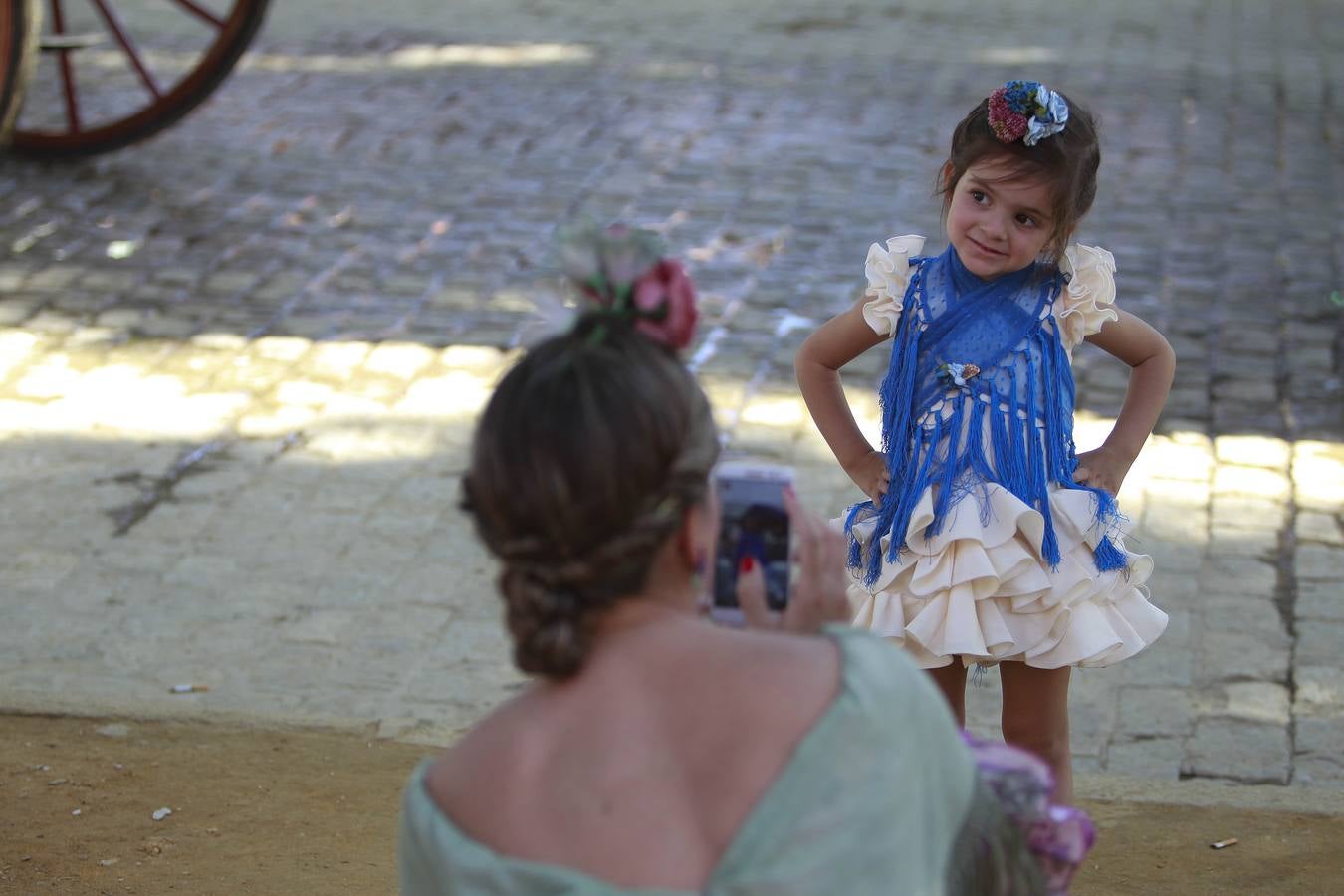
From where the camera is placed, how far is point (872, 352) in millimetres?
5996

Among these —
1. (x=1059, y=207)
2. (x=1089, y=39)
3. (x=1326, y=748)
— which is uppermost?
(x=1059, y=207)

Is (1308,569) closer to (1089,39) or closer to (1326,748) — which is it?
(1326,748)

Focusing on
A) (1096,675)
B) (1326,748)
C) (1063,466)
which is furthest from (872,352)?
(1063,466)

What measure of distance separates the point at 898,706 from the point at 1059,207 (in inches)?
52.0

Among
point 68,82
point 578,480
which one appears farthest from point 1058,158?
point 68,82

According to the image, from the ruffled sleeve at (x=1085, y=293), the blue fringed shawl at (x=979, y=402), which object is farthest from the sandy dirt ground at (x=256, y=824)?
the ruffled sleeve at (x=1085, y=293)

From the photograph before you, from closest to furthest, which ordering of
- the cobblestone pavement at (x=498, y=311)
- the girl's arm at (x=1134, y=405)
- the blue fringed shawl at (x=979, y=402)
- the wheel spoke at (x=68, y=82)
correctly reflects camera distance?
the blue fringed shawl at (x=979, y=402), the girl's arm at (x=1134, y=405), the cobblestone pavement at (x=498, y=311), the wheel spoke at (x=68, y=82)

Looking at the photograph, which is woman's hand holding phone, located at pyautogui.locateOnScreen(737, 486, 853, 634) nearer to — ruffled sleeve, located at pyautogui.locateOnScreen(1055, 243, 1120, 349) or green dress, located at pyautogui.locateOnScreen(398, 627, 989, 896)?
green dress, located at pyautogui.locateOnScreen(398, 627, 989, 896)

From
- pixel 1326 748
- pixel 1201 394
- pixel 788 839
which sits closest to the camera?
pixel 788 839

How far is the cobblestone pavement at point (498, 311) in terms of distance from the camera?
4.12m

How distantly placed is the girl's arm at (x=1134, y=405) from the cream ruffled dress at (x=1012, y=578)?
0.07 metres

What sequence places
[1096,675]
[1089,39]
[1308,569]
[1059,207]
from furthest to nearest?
[1089,39], [1308,569], [1096,675], [1059,207]

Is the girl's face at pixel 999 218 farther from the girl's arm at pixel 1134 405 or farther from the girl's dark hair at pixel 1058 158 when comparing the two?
the girl's arm at pixel 1134 405

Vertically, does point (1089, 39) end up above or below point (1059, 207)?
below
